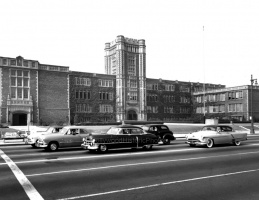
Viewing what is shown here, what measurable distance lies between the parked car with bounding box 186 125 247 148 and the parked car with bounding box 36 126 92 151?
7319 millimetres

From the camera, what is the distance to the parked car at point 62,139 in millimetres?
16906

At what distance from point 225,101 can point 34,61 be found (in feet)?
161

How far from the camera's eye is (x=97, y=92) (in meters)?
63.4

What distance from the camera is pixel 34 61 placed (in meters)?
53.3

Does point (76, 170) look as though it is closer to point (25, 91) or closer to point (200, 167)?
point (200, 167)

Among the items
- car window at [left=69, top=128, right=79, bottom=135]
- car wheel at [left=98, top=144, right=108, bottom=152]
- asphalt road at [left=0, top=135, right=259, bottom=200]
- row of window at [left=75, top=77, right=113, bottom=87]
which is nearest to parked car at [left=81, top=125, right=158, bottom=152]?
car wheel at [left=98, top=144, right=108, bottom=152]

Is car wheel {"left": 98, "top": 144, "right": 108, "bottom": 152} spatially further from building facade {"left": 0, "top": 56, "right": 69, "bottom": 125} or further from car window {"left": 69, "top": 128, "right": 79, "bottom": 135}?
building facade {"left": 0, "top": 56, "right": 69, "bottom": 125}

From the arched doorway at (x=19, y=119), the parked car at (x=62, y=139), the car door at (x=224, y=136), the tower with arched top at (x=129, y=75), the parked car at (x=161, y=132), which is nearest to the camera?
the parked car at (x=62, y=139)

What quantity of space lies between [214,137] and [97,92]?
4736 centimetres

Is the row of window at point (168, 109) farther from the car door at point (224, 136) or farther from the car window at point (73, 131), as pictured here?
the car window at point (73, 131)

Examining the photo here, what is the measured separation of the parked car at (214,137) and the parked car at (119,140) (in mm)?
2968

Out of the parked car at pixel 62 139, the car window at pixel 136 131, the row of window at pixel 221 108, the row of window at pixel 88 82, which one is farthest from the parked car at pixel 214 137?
the row of window at pixel 221 108

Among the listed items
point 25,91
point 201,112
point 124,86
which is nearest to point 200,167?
point 25,91

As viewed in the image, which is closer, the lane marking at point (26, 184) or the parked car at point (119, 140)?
the lane marking at point (26, 184)
